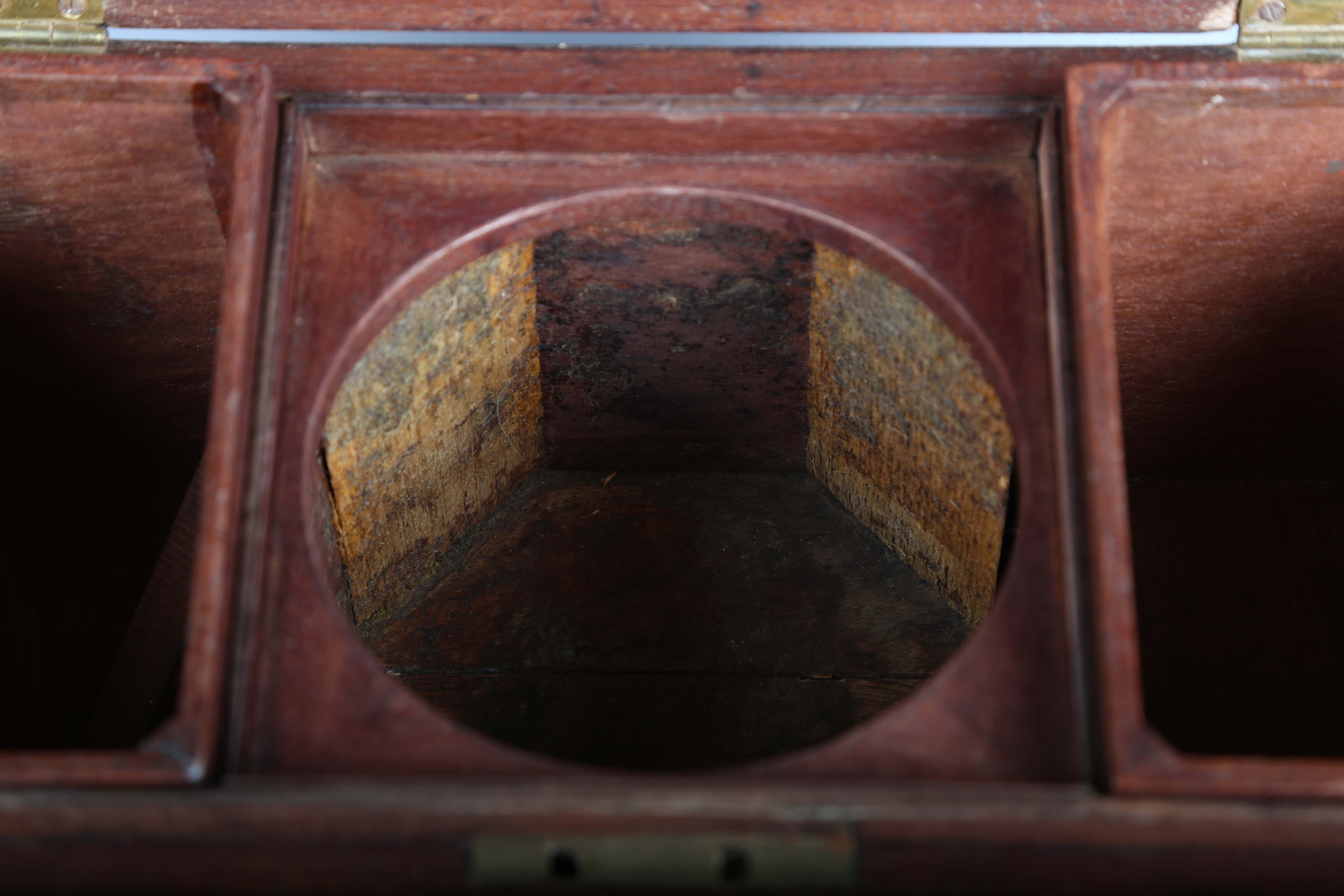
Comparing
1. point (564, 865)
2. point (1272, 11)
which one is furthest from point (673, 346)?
point (564, 865)

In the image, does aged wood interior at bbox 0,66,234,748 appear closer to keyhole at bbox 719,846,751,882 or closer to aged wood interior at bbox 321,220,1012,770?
aged wood interior at bbox 321,220,1012,770

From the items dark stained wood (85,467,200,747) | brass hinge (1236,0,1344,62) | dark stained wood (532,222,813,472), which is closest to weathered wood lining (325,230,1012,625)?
dark stained wood (532,222,813,472)

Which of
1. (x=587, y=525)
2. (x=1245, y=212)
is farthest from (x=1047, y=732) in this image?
(x=587, y=525)

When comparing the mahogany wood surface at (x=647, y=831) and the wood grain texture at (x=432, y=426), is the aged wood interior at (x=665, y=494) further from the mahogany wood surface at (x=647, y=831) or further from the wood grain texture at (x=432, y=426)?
the mahogany wood surface at (x=647, y=831)

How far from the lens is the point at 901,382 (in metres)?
1.90

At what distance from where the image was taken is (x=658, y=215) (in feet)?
5.80

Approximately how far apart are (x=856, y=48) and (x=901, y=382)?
523mm

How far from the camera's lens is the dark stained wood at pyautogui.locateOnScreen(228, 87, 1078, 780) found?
1254 mm

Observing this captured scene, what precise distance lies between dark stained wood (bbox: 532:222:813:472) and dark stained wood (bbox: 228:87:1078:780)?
269 mm

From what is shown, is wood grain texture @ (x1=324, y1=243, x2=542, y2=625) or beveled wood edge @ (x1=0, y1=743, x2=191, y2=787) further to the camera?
wood grain texture @ (x1=324, y1=243, x2=542, y2=625)

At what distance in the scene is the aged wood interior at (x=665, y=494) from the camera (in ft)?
6.19

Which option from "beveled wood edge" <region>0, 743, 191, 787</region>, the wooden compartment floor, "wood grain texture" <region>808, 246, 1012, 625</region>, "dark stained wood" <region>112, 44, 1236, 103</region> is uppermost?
"dark stained wood" <region>112, 44, 1236, 103</region>

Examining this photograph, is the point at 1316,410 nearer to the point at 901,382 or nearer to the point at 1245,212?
the point at 1245,212

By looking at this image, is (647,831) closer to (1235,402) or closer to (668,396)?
(668,396)
